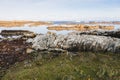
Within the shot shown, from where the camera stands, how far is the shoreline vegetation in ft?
66.2

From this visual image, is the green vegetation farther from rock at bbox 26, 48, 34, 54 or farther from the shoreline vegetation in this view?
rock at bbox 26, 48, 34, 54

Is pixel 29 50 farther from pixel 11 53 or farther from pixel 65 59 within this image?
pixel 65 59

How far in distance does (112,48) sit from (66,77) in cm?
782

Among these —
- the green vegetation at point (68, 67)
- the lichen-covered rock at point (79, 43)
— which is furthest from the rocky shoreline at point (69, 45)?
the green vegetation at point (68, 67)

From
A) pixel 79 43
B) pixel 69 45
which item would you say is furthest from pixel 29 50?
pixel 79 43

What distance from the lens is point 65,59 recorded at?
23.9 m

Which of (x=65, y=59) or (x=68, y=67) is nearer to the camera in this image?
(x=68, y=67)

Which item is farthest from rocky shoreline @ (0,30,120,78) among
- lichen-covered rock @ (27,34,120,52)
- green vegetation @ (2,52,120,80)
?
green vegetation @ (2,52,120,80)

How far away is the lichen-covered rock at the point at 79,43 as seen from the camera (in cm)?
2586

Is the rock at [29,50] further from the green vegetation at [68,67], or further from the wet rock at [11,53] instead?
the green vegetation at [68,67]

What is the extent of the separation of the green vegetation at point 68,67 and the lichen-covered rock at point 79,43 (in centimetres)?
122

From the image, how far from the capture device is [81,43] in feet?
88.2

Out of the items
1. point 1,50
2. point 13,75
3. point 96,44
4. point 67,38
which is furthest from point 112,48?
point 1,50

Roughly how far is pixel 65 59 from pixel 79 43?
11.9ft
